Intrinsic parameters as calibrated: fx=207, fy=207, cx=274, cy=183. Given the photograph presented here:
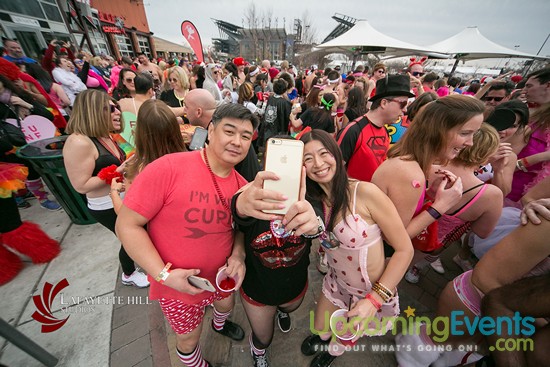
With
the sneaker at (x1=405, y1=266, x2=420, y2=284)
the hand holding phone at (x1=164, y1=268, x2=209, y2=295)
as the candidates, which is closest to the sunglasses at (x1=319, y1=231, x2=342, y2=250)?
the hand holding phone at (x1=164, y1=268, x2=209, y2=295)

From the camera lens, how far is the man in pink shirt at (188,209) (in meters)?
1.27

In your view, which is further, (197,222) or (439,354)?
(439,354)

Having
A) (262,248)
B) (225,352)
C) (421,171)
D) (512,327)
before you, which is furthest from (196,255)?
(512,327)

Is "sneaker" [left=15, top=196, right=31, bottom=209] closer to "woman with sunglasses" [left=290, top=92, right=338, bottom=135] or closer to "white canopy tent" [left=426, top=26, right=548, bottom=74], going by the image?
"woman with sunglasses" [left=290, top=92, right=338, bottom=135]

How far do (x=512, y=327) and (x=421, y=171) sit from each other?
1.08m

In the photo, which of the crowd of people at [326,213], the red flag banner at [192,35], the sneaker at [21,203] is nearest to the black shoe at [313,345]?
the crowd of people at [326,213]

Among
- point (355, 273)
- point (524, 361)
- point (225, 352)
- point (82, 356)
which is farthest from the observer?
point (225, 352)

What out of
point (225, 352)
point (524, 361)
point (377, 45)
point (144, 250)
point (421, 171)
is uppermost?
point (377, 45)

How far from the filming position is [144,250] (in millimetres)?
1319

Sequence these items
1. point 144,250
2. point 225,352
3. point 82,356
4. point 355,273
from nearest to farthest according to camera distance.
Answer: point 144,250
point 355,273
point 82,356
point 225,352

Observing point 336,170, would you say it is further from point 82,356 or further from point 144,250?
point 82,356

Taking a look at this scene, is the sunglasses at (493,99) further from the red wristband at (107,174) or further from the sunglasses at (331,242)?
the red wristband at (107,174)

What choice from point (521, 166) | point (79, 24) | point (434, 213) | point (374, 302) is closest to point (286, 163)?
point (374, 302)

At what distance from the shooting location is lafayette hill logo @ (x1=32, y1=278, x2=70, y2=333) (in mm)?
2258
